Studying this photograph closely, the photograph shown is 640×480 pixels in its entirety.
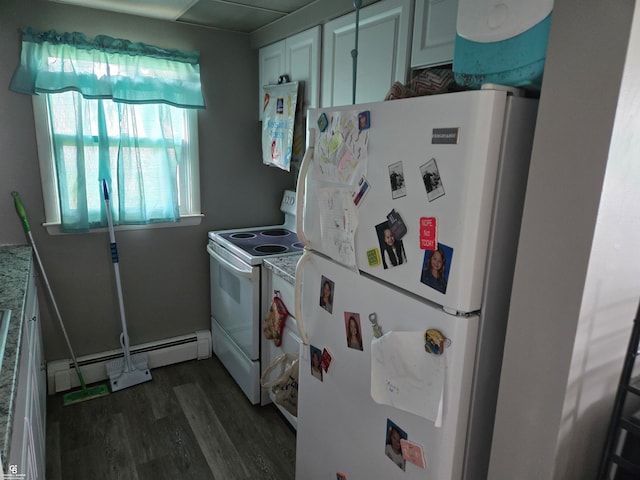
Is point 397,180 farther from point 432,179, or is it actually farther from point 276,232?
point 276,232

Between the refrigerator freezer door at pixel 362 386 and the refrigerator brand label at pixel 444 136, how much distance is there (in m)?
0.41

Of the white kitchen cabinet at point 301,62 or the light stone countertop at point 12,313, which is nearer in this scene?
the light stone countertop at point 12,313

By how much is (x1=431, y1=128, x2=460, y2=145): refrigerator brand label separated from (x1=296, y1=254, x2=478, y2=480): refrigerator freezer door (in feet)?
1.35

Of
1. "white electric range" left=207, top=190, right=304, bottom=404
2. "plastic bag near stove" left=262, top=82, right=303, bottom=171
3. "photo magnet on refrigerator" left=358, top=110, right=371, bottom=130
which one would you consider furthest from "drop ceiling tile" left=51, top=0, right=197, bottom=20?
"photo magnet on refrigerator" left=358, top=110, right=371, bottom=130

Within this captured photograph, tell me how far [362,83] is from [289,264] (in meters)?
0.98

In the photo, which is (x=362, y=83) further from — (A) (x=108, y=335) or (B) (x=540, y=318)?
(A) (x=108, y=335)

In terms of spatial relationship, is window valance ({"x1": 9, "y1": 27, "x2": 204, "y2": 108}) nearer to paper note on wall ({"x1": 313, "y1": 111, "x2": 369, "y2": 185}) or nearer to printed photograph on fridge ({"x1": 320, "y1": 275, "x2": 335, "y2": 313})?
paper note on wall ({"x1": 313, "y1": 111, "x2": 369, "y2": 185})

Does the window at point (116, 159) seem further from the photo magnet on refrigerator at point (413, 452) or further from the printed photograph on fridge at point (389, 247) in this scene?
the photo magnet on refrigerator at point (413, 452)

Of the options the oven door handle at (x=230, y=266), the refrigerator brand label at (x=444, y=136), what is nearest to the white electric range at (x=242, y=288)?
the oven door handle at (x=230, y=266)

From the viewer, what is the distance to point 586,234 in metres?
0.90

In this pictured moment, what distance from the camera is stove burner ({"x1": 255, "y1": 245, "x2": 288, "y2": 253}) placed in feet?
8.30

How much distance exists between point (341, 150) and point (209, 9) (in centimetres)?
152

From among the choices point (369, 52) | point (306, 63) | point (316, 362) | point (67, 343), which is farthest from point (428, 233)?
point (67, 343)

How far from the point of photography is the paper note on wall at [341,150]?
1.28 metres
